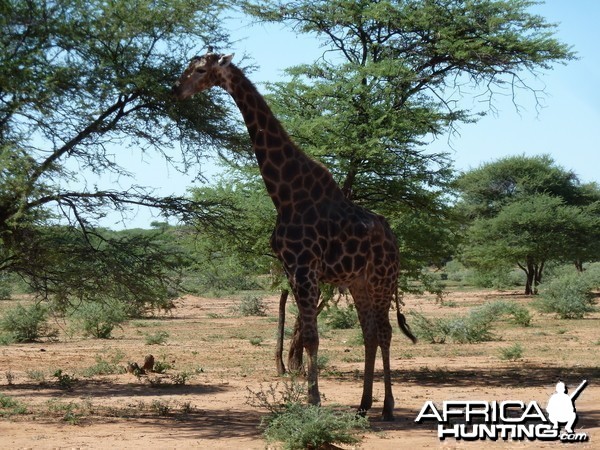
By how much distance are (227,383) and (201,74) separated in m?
6.57

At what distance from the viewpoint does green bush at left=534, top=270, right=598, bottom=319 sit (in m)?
31.0

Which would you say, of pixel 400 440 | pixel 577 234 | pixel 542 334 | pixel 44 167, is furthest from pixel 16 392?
pixel 577 234

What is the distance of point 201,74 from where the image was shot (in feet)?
35.5

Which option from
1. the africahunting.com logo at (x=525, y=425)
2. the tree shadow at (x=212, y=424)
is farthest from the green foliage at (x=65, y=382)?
the africahunting.com logo at (x=525, y=425)

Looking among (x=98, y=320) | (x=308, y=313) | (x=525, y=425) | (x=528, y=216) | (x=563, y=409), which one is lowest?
(x=525, y=425)

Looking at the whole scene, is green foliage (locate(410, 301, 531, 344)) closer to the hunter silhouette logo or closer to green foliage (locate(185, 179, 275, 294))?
green foliage (locate(185, 179, 275, 294))

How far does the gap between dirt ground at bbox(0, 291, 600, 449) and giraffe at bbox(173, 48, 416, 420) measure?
129 cm

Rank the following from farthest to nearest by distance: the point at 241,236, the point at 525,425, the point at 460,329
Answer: the point at 460,329 → the point at 241,236 → the point at 525,425

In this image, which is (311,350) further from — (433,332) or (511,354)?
(433,332)

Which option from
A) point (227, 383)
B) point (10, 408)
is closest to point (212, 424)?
point (10, 408)

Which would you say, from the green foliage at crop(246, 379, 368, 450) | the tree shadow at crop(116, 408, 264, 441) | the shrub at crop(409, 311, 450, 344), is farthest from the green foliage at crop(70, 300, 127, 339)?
the green foliage at crop(246, 379, 368, 450)

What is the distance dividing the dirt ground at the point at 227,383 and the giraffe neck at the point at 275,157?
2.37 meters

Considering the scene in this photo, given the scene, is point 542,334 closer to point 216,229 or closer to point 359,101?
point 359,101

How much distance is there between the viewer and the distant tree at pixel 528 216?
4100cm
